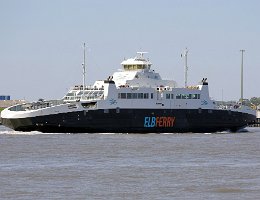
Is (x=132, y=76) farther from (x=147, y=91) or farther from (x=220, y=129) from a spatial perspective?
(x=220, y=129)

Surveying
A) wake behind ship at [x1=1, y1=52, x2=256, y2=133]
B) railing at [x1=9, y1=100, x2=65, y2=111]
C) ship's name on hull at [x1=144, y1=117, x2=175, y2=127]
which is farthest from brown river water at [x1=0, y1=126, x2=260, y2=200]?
ship's name on hull at [x1=144, y1=117, x2=175, y2=127]

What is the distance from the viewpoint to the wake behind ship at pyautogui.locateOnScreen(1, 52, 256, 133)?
86.2 m

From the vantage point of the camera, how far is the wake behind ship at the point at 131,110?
8619cm

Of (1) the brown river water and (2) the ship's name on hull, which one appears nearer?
(1) the brown river water

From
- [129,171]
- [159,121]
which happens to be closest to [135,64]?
[159,121]

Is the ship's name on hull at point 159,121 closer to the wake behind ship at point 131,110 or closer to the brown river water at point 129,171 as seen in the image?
the wake behind ship at point 131,110

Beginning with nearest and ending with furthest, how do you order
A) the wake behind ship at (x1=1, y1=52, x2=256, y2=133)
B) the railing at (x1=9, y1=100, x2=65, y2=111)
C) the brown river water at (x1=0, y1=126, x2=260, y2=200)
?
the brown river water at (x1=0, y1=126, x2=260, y2=200) → the wake behind ship at (x1=1, y1=52, x2=256, y2=133) → the railing at (x1=9, y1=100, x2=65, y2=111)

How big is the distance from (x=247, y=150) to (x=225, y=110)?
109 feet

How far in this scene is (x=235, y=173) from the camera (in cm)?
4222

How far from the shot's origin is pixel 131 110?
8862cm

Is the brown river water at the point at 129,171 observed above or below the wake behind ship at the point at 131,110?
below

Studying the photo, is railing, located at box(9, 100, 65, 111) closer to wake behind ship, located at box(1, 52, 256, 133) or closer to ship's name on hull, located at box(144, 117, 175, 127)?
wake behind ship, located at box(1, 52, 256, 133)

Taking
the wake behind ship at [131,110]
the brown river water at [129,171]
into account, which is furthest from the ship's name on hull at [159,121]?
the brown river water at [129,171]

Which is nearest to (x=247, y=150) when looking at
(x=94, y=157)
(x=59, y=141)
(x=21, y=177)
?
(x=94, y=157)
